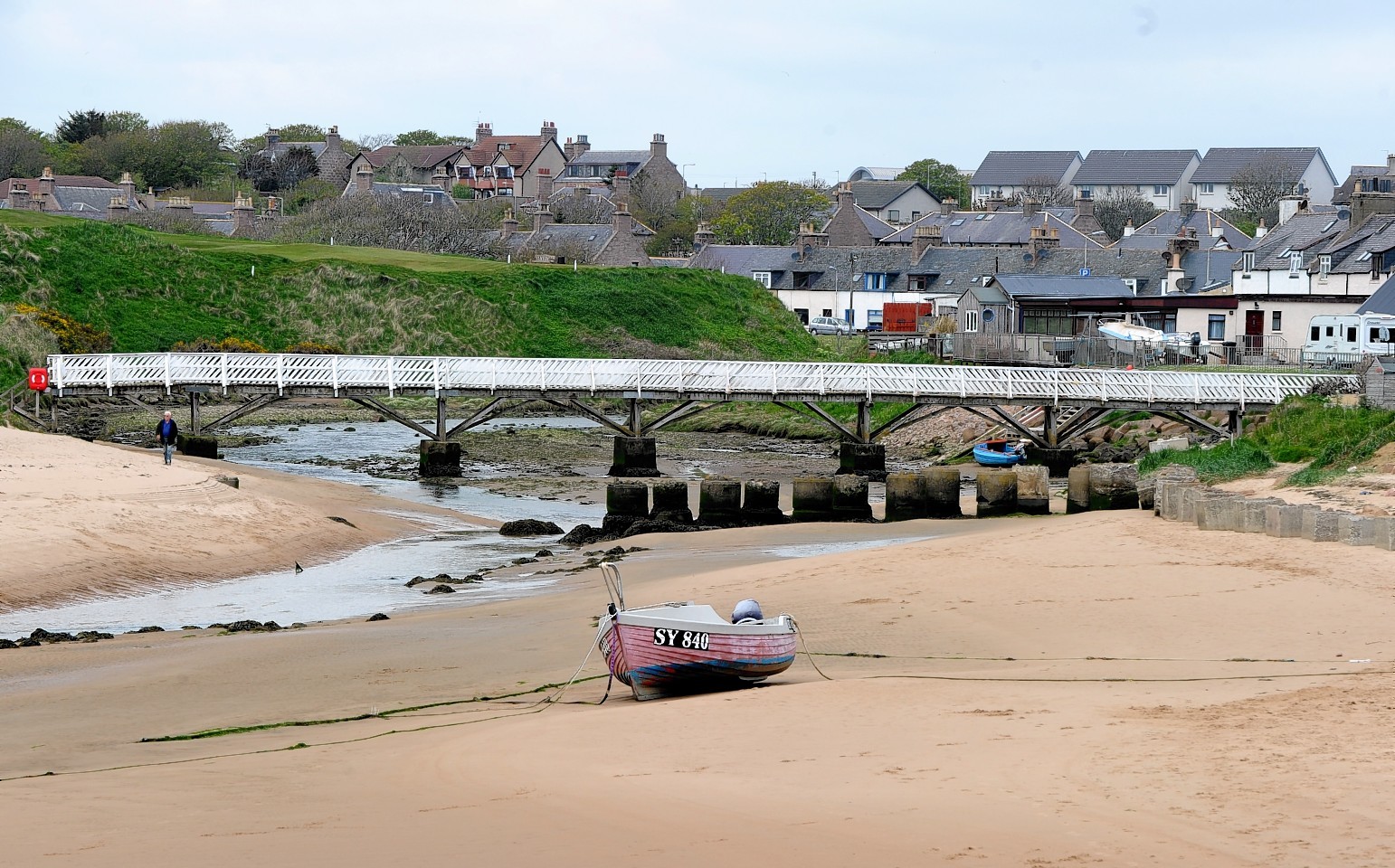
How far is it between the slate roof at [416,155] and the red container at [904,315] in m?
60.5

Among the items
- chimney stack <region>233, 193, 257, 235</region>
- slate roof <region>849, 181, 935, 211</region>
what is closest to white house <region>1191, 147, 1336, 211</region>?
slate roof <region>849, 181, 935, 211</region>

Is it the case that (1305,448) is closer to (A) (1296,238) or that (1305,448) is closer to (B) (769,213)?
(A) (1296,238)

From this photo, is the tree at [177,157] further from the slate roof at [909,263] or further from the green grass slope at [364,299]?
the slate roof at [909,263]

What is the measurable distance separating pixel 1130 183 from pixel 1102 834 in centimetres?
13309

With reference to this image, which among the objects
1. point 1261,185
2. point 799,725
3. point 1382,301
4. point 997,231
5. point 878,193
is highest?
point 1261,185

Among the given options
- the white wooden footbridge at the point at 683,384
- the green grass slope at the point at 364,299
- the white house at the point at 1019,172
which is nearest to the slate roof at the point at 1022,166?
the white house at the point at 1019,172

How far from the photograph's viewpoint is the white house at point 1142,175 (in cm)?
13300

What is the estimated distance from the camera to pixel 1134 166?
13575 centimetres

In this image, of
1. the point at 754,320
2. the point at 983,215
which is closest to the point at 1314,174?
the point at 983,215

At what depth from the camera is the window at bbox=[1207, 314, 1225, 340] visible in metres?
58.1

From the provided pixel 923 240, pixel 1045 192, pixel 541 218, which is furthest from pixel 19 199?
pixel 1045 192

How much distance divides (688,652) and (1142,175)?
424 ft

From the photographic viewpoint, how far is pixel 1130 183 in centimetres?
13425

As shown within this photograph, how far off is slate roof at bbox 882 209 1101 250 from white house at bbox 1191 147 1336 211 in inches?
1377
